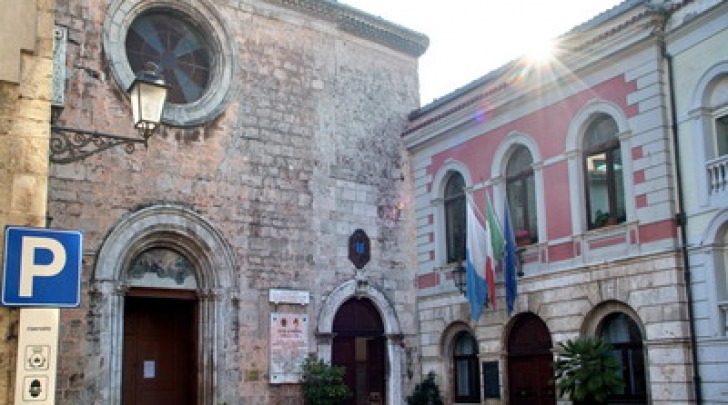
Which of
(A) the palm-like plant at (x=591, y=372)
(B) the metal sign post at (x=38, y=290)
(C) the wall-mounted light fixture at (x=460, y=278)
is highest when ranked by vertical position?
(C) the wall-mounted light fixture at (x=460, y=278)

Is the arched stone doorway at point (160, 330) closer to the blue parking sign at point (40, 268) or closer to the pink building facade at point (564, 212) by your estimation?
the pink building facade at point (564, 212)

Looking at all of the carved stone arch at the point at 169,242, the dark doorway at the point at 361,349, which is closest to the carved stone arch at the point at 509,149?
the dark doorway at the point at 361,349

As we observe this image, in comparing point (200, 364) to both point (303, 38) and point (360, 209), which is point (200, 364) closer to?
point (360, 209)

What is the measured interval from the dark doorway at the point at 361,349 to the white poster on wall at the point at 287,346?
0.91 metres

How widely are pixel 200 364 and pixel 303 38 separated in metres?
6.20

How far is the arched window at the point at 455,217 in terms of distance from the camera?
1611 cm

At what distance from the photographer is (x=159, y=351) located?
1382cm

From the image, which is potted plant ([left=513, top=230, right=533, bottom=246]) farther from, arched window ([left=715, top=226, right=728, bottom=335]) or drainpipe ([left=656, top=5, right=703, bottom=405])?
arched window ([left=715, top=226, right=728, bottom=335])

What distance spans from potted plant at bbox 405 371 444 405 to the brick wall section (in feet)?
34.9

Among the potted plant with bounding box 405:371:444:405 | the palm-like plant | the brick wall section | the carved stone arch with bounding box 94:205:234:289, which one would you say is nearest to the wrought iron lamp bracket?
the brick wall section

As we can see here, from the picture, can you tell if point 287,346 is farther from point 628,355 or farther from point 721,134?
point 721,134

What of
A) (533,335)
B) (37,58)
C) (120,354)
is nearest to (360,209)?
(533,335)

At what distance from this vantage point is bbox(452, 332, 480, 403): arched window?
15.4 metres

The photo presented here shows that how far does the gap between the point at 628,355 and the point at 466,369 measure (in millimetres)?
3807
